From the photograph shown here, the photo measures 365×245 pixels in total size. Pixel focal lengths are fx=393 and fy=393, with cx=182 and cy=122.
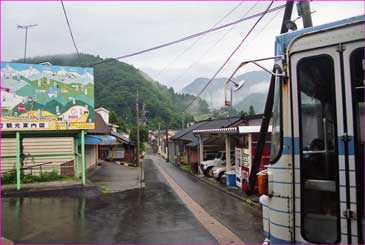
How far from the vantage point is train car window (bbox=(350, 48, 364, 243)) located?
124 inches

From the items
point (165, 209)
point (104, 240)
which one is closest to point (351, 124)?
point (104, 240)

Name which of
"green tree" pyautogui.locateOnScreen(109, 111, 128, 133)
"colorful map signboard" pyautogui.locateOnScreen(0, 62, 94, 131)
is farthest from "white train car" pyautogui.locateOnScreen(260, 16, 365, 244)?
"green tree" pyautogui.locateOnScreen(109, 111, 128, 133)

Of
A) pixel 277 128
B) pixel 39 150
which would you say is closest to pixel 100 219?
pixel 277 128

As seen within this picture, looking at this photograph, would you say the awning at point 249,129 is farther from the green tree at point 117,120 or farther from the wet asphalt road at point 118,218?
the green tree at point 117,120

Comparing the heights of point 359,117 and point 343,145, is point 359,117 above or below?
above

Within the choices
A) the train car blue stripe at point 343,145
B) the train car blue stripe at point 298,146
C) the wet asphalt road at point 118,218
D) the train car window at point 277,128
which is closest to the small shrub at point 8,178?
the wet asphalt road at point 118,218

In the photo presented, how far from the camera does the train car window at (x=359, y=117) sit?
315 centimetres

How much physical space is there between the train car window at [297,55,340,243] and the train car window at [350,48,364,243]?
165 mm

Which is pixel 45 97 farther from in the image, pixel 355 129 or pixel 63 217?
pixel 355 129

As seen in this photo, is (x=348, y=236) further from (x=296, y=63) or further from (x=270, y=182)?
(x=296, y=63)

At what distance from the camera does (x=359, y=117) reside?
3.21m

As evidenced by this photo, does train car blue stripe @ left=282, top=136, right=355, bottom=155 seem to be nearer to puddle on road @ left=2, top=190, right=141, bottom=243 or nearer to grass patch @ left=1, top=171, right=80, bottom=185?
puddle on road @ left=2, top=190, right=141, bottom=243

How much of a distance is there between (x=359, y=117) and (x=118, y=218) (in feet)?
29.0

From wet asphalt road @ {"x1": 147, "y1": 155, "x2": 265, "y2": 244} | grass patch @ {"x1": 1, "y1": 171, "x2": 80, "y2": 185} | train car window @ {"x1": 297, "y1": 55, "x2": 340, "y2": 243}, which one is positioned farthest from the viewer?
grass patch @ {"x1": 1, "y1": 171, "x2": 80, "y2": 185}
